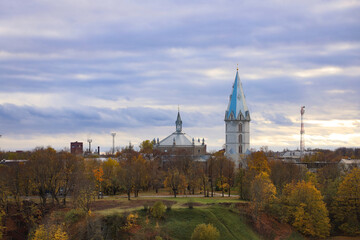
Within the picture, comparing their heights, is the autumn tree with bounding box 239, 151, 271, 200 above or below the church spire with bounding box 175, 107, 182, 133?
below

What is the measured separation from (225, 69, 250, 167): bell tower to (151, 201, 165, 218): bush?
237 ft

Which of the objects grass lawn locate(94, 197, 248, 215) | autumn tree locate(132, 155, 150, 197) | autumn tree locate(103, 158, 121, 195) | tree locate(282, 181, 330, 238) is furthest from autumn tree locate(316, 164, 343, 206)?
autumn tree locate(103, 158, 121, 195)

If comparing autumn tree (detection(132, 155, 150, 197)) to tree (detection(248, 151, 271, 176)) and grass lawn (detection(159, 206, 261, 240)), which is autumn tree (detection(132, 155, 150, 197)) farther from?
tree (detection(248, 151, 271, 176))

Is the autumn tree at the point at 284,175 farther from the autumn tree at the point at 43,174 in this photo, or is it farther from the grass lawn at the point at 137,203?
the autumn tree at the point at 43,174

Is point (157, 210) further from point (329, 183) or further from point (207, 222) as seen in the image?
point (329, 183)

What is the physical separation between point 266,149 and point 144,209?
90.8 metres

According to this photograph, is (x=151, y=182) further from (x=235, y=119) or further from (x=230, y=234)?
(x=235, y=119)

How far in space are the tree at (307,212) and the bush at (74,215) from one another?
2891 centimetres

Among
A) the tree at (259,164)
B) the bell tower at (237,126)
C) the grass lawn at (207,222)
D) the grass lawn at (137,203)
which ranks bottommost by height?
the grass lawn at (207,222)

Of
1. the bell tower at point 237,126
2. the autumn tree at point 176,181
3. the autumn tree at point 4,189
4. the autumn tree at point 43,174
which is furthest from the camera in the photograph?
the bell tower at point 237,126

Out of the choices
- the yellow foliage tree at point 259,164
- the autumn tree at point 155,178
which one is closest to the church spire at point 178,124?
the yellow foliage tree at point 259,164

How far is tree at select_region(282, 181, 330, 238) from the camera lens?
207 feet

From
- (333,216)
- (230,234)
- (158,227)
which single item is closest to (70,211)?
(158,227)

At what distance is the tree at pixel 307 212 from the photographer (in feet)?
207
